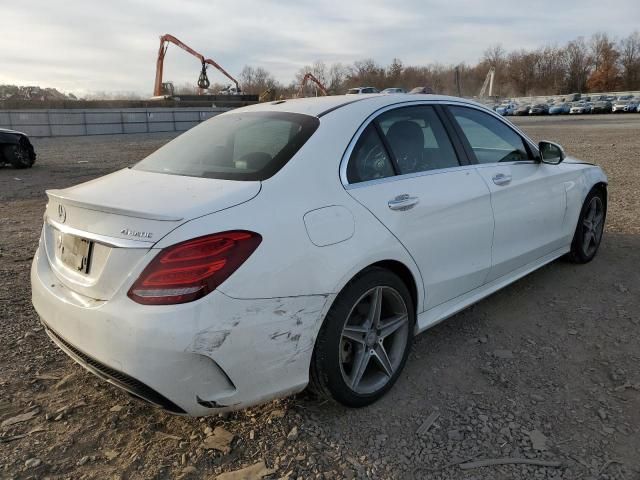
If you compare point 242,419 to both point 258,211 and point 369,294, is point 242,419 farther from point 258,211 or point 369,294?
point 258,211

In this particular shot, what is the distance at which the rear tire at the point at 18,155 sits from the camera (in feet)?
40.4

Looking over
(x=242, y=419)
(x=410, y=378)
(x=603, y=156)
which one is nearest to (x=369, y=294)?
(x=410, y=378)

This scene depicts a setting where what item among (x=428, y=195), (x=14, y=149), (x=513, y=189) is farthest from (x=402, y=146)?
Result: (x=14, y=149)

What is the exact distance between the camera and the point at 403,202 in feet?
8.94

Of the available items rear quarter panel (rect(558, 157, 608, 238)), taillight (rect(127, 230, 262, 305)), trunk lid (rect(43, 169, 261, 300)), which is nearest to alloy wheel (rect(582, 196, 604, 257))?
rear quarter panel (rect(558, 157, 608, 238))

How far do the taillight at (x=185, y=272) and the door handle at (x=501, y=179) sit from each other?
2125 millimetres

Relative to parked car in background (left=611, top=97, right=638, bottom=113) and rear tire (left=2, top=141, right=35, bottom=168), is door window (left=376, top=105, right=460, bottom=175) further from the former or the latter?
parked car in background (left=611, top=97, right=638, bottom=113)

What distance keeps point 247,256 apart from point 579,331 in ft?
8.47

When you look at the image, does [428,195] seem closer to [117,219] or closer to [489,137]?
[489,137]

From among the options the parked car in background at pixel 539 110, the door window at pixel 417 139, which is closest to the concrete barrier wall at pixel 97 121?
the door window at pixel 417 139

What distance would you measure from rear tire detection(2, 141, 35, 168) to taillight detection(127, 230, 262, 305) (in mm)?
12531

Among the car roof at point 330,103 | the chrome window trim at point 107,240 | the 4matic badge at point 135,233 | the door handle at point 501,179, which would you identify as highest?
the car roof at point 330,103

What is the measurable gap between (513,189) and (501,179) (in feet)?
0.51

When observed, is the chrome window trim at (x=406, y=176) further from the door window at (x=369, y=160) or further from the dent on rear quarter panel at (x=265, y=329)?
the dent on rear quarter panel at (x=265, y=329)
